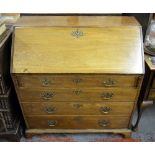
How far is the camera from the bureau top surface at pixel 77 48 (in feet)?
4.36

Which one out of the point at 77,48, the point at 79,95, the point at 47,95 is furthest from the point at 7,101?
the point at 77,48

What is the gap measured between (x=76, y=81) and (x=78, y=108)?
0.30m

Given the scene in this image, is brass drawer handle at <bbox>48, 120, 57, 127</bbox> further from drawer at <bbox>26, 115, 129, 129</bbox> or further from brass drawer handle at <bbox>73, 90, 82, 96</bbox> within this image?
brass drawer handle at <bbox>73, 90, 82, 96</bbox>

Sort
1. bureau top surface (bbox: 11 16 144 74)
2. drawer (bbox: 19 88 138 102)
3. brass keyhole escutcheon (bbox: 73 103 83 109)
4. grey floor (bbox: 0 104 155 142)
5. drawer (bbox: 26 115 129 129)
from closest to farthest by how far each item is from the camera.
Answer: bureau top surface (bbox: 11 16 144 74)
drawer (bbox: 19 88 138 102)
brass keyhole escutcheon (bbox: 73 103 83 109)
drawer (bbox: 26 115 129 129)
grey floor (bbox: 0 104 155 142)

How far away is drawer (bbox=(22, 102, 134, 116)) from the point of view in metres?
1.55

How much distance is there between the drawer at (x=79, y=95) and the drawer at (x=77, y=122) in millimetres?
227

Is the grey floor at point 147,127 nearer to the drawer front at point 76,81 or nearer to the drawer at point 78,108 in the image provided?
the drawer at point 78,108

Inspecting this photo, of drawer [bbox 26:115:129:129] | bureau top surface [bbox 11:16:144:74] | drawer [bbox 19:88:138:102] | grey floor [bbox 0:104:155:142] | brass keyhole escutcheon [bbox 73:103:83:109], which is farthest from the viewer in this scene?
grey floor [bbox 0:104:155:142]

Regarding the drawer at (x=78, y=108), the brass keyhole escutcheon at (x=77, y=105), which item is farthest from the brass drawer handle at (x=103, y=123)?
the brass keyhole escutcheon at (x=77, y=105)

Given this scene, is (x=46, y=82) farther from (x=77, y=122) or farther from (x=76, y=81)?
(x=77, y=122)

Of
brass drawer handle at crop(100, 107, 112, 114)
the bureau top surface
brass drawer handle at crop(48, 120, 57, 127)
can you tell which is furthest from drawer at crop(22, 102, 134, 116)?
the bureau top surface

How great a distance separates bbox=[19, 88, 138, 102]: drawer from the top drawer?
52mm
